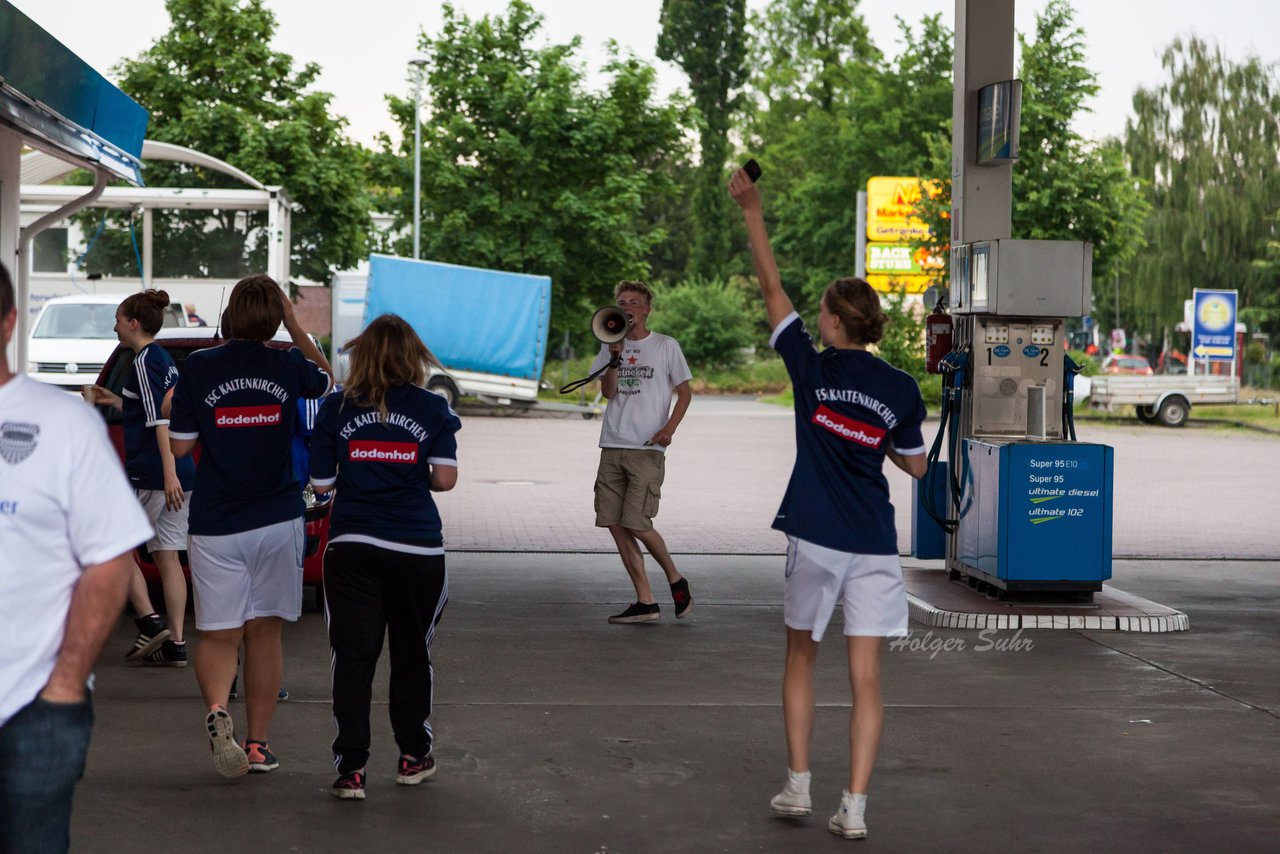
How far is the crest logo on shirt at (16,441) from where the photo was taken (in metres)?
2.68

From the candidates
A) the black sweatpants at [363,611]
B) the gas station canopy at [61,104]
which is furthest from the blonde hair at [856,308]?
the gas station canopy at [61,104]

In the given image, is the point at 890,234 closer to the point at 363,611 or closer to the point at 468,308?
the point at 468,308

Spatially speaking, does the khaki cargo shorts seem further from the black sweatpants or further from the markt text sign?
the markt text sign

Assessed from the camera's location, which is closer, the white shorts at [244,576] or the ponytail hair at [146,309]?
the white shorts at [244,576]

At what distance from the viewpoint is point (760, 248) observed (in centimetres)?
514

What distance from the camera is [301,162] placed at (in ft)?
116

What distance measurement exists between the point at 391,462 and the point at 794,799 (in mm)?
1736

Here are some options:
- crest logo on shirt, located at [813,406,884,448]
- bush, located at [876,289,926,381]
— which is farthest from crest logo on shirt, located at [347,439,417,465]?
bush, located at [876,289,926,381]

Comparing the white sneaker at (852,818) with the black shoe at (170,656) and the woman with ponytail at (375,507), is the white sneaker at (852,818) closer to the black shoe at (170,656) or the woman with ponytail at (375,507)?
the woman with ponytail at (375,507)

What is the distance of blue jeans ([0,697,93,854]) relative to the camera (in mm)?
2715

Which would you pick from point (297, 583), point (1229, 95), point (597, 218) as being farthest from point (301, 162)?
point (1229, 95)

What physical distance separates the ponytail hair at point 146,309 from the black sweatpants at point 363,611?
2.52 m

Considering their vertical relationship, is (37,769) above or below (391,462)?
below

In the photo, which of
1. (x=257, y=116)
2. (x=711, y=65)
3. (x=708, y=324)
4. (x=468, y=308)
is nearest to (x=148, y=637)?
(x=468, y=308)
